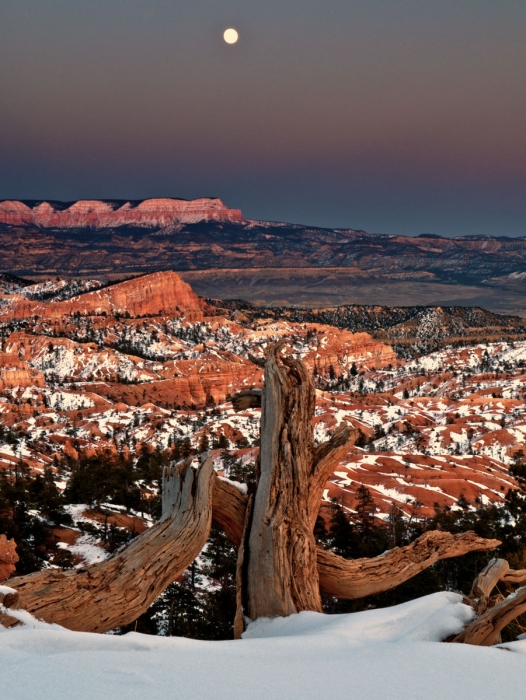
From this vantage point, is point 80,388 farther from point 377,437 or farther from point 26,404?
point 377,437

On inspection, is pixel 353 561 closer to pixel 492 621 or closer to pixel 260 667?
pixel 492 621

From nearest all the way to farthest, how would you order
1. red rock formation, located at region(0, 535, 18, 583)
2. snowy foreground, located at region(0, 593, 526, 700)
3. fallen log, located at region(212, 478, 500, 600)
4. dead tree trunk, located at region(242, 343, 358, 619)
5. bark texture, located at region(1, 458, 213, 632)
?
snowy foreground, located at region(0, 593, 526, 700) → bark texture, located at region(1, 458, 213, 632) → dead tree trunk, located at region(242, 343, 358, 619) → fallen log, located at region(212, 478, 500, 600) → red rock formation, located at region(0, 535, 18, 583)

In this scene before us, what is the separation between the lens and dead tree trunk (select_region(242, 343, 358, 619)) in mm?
7828

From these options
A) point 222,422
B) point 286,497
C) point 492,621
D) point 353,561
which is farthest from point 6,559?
point 222,422

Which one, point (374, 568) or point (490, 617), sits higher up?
point (490, 617)

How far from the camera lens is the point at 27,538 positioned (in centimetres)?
3556

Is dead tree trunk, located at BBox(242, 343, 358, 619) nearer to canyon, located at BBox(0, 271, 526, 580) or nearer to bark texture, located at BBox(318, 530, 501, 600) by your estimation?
bark texture, located at BBox(318, 530, 501, 600)

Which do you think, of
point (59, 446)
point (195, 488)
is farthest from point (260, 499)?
point (59, 446)

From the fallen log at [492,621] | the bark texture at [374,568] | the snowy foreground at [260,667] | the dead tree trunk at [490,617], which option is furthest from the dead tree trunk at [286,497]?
the fallen log at [492,621]

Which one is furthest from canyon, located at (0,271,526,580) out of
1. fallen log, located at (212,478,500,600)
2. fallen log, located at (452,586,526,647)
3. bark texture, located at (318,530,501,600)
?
fallen log, located at (452,586,526,647)

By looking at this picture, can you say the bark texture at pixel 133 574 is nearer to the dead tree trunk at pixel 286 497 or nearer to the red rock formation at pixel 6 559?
the dead tree trunk at pixel 286 497

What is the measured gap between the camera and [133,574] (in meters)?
6.95

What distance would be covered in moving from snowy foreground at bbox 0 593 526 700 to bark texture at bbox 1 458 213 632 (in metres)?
0.62

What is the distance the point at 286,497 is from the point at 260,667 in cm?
402
